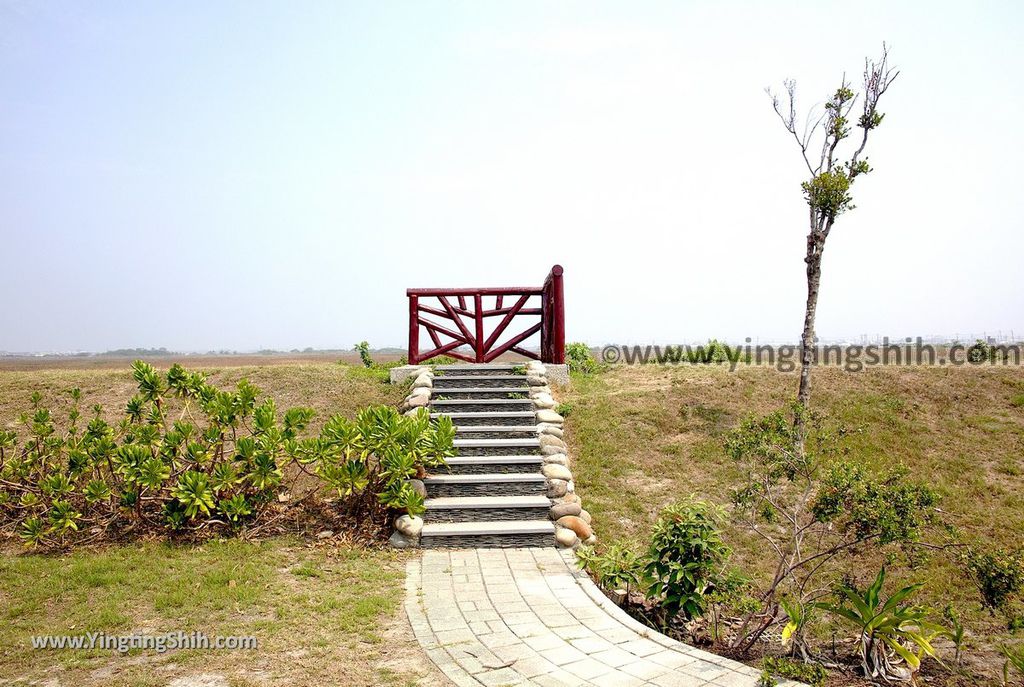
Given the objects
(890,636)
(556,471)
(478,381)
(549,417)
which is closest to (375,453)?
(556,471)

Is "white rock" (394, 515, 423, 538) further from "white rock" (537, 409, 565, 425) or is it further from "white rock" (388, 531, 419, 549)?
"white rock" (537, 409, 565, 425)

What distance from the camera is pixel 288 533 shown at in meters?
7.01

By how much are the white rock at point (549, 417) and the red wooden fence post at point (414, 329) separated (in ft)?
12.5

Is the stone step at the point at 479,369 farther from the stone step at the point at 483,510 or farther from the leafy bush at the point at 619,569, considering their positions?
the leafy bush at the point at 619,569

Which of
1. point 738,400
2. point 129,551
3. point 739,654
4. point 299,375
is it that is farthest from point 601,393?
point 129,551

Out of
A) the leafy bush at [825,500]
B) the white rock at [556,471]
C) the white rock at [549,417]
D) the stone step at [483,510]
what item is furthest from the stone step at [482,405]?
the leafy bush at [825,500]

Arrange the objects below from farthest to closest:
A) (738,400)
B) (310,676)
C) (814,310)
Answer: (738,400) < (814,310) < (310,676)

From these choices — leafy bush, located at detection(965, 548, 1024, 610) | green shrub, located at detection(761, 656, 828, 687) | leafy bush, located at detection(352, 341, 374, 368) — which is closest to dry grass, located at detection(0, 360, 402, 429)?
leafy bush, located at detection(352, 341, 374, 368)

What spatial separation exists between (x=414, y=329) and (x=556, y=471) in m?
5.56

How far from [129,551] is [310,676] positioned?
3.52 meters

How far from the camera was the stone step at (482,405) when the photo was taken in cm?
977

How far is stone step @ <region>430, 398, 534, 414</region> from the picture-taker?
9766 millimetres

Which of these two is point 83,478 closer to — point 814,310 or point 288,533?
point 288,533

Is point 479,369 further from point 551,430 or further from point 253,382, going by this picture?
point 253,382
